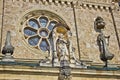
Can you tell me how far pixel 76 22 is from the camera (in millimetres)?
14742

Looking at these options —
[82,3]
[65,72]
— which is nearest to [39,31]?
[82,3]

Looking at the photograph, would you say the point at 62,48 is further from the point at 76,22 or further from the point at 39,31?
the point at 76,22

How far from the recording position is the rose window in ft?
45.7

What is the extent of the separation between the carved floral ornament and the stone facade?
0.56 feet

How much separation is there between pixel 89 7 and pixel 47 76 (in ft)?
19.9

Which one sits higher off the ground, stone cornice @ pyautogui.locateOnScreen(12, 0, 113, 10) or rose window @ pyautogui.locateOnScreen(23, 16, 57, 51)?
stone cornice @ pyautogui.locateOnScreen(12, 0, 113, 10)

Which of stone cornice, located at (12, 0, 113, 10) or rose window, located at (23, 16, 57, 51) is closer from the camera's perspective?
rose window, located at (23, 16, 57, 51)

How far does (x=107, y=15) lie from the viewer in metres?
15.6

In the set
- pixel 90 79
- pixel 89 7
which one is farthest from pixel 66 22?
pixel 90 79

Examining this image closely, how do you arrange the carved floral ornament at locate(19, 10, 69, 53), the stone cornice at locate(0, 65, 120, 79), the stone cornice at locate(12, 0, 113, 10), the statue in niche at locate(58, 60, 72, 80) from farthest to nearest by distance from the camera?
the stone cornice at locate(12, 0, 113, 10)
the carved floral ornament at locate(19, 10, 69, 53)
the statue in niche at locate(58, 60, 72, 80)
the stone cornice at locate(0, 65, 120, 79)

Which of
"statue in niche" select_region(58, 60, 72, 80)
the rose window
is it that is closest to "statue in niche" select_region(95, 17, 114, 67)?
the rose window

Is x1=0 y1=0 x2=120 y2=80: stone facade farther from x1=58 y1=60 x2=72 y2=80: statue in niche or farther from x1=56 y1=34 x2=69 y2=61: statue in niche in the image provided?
x1=58 y1=60 x2=72 y2=80: statue in niche

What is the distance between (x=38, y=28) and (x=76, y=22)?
185 centimetres

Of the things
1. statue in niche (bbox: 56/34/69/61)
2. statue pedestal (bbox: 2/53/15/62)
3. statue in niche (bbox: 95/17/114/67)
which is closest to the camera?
statue pedestal (bbox: 2/53/15/62)
